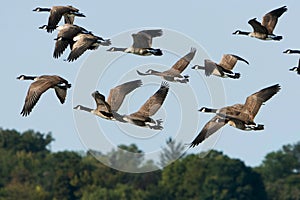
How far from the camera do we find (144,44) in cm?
3559

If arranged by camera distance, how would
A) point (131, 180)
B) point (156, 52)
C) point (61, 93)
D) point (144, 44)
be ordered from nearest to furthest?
1. point (156, 52)
2. point (61, 93)
3. point (144, 44)
4. point (131, 180)

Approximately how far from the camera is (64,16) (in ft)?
123

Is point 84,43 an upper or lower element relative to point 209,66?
upper

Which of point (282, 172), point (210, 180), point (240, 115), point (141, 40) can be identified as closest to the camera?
point (240, 115)

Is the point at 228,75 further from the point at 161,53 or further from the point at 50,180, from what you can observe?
the point at 50,180

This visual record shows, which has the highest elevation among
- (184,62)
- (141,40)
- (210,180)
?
(210,180)

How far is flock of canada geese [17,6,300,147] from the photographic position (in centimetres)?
3312

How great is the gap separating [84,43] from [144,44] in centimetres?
197

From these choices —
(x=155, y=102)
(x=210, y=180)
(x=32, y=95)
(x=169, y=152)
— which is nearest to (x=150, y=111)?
(x=155, y=102)

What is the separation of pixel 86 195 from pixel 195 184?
1108 centimetres

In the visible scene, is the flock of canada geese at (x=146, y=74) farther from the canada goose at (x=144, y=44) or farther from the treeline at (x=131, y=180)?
the treeline at (x=131, y=180)

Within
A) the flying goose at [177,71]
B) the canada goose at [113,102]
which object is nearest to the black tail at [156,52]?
the flying goose at [177,71]

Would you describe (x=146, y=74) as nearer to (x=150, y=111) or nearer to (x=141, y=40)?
(x=141, y=40)

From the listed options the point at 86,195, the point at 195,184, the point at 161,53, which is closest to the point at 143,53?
the point at 161,53
